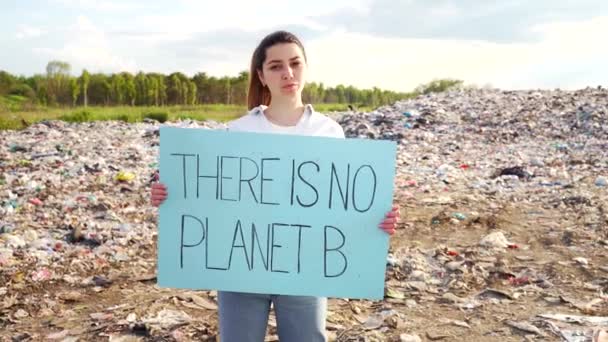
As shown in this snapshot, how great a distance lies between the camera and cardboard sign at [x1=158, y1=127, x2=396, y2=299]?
179 cm

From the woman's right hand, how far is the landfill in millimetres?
1356

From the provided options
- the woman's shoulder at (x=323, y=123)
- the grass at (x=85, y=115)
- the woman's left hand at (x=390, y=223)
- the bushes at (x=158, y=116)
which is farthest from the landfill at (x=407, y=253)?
the bushes at (x=158, y=116)

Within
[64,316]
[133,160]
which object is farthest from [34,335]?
[133,160]

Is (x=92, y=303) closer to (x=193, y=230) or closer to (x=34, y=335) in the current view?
(x=34, y=335)

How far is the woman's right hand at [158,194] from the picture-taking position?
1.78 meters

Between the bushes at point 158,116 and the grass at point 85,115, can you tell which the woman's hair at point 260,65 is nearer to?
the grass at point 85,115

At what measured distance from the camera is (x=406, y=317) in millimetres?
3184

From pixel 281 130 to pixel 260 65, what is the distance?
23 centimetres

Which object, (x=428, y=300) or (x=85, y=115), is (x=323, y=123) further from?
(x=85, y=115)

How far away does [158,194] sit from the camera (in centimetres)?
178

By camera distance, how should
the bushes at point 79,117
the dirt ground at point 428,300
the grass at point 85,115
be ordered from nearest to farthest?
the dirt ground at point 428,300 < the grass at point 85,115 < the bushes at point 79,117

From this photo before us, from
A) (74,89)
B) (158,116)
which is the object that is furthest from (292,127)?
(74,89)

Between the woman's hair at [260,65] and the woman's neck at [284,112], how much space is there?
0.34ft

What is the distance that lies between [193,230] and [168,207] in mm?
110
